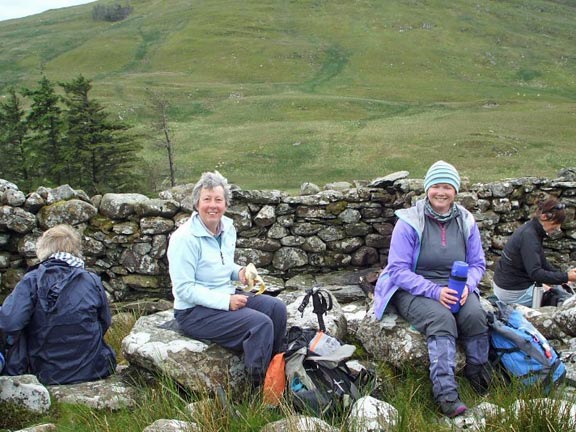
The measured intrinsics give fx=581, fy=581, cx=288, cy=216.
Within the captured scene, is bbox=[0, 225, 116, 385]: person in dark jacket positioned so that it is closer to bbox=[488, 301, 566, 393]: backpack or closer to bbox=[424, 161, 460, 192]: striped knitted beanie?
bbox=[424, 161, 460, 192]: striped knitted beanie

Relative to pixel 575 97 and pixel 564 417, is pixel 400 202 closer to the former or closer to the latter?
pixel 564 417

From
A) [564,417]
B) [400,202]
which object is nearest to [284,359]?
[564,417]

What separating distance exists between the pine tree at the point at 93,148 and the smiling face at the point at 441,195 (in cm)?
935

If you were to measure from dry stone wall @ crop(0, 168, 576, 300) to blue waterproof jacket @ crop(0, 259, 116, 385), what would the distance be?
118 inches

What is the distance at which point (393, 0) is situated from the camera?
103125 millimetres

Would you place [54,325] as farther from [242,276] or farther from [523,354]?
[523,354]

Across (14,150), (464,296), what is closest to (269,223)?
(464,296)

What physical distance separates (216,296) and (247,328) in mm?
395

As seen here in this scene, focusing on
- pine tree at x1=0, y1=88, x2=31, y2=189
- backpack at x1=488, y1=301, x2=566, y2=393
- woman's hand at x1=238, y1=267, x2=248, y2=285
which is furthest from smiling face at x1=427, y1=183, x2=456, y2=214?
pine tree at x1=0, y1=88, x2=31, y2=189

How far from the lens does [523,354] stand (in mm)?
4617

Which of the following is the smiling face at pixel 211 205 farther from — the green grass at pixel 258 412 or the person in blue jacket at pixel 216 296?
the green grass at pixel 258 412

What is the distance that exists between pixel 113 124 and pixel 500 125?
75.9ft

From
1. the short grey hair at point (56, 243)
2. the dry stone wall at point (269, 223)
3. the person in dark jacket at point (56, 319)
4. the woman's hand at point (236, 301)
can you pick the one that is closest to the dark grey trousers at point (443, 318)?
the woman's hand at point (236, 301)

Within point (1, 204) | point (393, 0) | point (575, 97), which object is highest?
point (393, 0)
